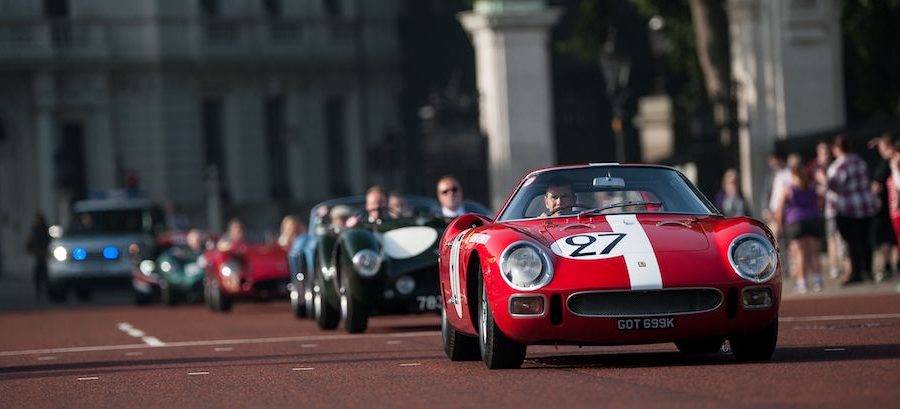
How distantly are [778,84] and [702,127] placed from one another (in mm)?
2605

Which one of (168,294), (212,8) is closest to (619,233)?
(168,294)

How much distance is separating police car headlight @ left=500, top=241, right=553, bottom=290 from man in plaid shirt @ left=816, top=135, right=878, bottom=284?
11995 millimetres

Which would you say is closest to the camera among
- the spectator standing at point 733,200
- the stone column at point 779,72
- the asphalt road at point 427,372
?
the asphalt road at point 427,372

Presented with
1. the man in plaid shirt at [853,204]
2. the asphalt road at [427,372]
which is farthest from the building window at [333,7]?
the asphalt road at [427,372]

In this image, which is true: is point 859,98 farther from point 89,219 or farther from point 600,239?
point 600,239

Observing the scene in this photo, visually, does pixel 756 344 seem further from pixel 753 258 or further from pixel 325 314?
pixel 325 314

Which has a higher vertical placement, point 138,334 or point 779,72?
point 779,72

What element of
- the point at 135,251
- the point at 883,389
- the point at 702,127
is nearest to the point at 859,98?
the point at 702,127

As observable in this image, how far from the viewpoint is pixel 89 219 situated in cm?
4366

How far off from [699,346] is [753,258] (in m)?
1.55

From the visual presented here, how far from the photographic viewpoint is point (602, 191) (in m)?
14.6

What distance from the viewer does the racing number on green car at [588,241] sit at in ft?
43.9

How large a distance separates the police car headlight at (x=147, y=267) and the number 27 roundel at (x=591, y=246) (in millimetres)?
25977

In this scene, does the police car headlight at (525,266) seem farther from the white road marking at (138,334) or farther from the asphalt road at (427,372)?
the white road marking at (138,334)
